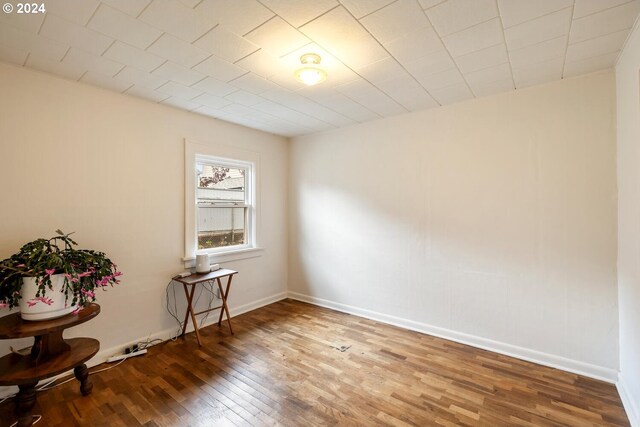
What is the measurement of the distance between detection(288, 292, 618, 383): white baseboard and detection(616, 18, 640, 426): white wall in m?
0.17

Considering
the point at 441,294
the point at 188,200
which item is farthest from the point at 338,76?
the point at 441,294

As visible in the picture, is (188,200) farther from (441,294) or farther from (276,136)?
(441,294)

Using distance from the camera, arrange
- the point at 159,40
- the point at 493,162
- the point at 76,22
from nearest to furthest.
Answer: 1. the point at 76,22
2. the point at 159,40
3. the point at 493,162

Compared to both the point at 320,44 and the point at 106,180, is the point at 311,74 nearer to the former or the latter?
the point at 320,44

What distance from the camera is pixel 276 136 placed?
14.5 ft

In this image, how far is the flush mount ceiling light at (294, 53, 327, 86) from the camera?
2.11m

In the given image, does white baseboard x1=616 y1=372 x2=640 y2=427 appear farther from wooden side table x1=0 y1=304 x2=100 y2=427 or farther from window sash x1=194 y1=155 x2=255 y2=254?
window sash x1=194 y1=155 x2=255 y2=254

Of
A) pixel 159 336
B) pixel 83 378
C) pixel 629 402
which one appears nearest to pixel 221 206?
pixel 159 336

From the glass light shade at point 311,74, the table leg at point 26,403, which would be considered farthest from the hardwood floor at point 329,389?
the glass light shade at point 311,74

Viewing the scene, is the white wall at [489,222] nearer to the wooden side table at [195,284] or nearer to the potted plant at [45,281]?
the wooden side table at [195,284]

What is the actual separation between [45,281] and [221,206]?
2043 millimetres

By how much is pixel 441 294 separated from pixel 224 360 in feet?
7.69

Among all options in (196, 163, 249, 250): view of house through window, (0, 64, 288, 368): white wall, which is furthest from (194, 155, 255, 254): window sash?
(0, 64, 288, 368): white wall

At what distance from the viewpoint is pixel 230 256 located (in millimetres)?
3770
